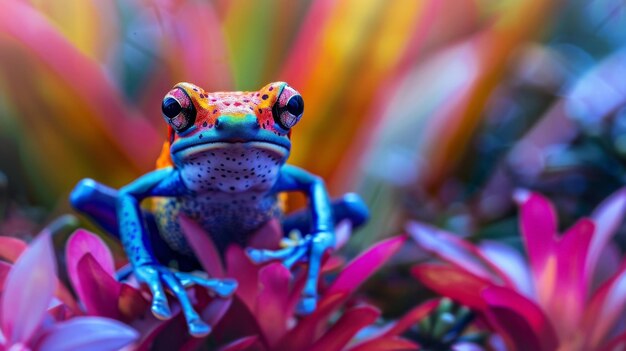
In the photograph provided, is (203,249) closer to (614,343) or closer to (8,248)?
(8,248)

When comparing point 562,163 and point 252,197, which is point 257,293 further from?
point 562,163

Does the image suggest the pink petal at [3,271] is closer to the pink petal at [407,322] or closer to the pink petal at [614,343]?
the pink petal at [407,322]

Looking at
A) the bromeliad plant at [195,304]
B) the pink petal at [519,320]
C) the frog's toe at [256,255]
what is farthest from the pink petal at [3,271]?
the pink petal at [519,320]

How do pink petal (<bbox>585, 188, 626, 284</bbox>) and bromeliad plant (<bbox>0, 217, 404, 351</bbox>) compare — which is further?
pink petal (<bbox>585, 188, 626, 284</bbox>)


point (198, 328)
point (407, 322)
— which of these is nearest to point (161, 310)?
point (198, 328)

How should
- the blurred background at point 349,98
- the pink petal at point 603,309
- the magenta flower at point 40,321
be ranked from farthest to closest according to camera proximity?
the blurred background at point 349,98 < the pink petal at point 603,309 < the magenta flower at point 40,321

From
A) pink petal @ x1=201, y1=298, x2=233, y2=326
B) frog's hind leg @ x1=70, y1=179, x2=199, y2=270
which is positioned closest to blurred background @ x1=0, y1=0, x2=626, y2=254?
frog's hind leg @ x1=70, y1=179, x2=199, y2=270

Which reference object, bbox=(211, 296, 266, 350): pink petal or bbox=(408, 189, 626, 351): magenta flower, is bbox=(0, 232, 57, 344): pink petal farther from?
bbox=(408, 189, 626, 351): magenta flower
